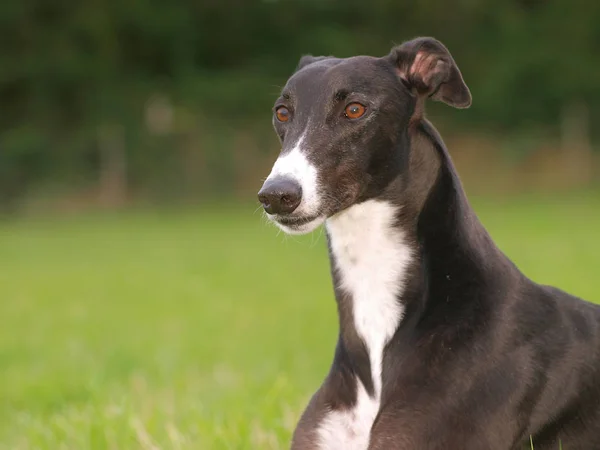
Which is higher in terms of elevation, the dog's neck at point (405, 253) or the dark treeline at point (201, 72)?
the dog's neck at point (405, 253)

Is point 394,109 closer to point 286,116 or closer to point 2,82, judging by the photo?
point 286,116

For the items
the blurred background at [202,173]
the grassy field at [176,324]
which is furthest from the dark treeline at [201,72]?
→ the grassy field at [176,324]

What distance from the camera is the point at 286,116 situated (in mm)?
4180

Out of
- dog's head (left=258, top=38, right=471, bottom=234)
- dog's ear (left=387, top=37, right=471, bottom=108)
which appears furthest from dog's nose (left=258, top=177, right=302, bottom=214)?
dog's ear (left=387, top=37, right=471, bottom=108)

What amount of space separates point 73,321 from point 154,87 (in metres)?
25.0

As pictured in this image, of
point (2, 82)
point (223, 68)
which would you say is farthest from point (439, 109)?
point (2, 82)

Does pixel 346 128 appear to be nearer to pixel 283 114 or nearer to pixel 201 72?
pixel 283 114

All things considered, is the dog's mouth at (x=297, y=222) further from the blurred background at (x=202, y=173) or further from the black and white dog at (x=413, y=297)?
the blurred background at (x=202, y=173)

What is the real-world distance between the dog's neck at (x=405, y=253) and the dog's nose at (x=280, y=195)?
336 mm

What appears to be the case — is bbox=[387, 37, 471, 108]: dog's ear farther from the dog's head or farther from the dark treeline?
the dark treeline

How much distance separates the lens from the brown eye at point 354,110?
3.92 m

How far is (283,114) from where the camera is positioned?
420 cm

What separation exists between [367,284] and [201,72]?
1414 inches

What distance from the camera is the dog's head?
374 cm
